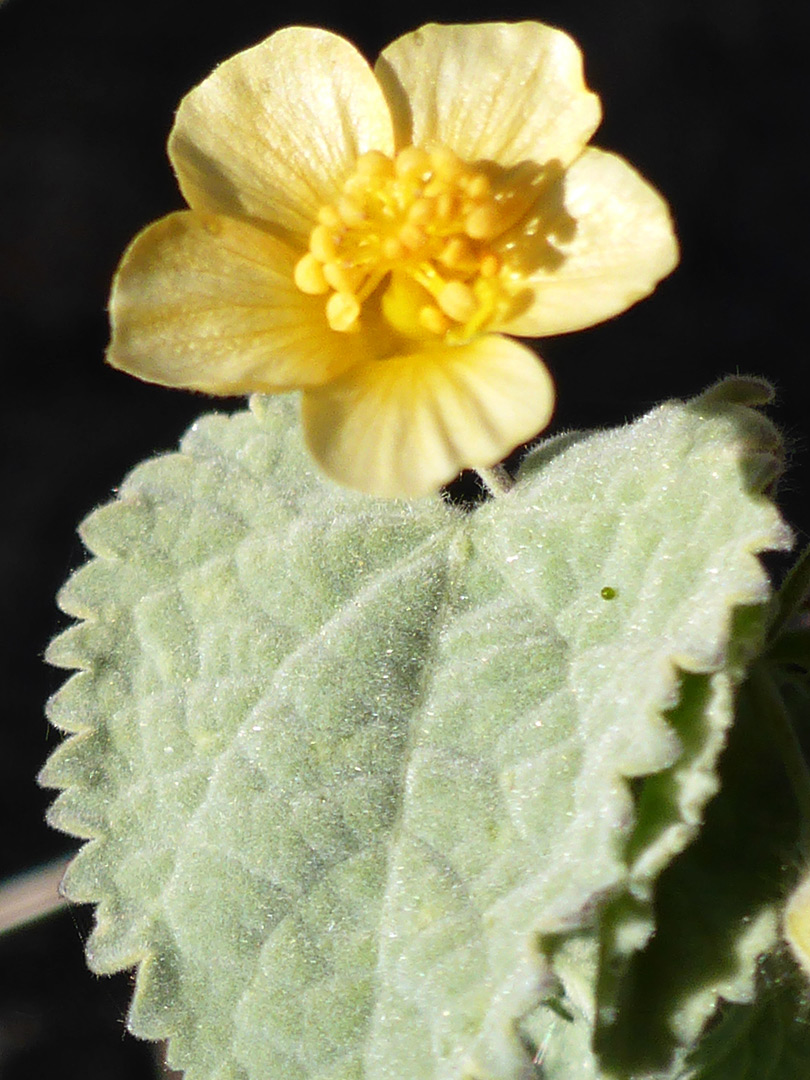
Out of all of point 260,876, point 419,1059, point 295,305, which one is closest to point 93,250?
point 295,305

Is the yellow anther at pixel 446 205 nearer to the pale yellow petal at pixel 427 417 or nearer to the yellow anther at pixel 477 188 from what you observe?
the yellow anther at pixel 477 188

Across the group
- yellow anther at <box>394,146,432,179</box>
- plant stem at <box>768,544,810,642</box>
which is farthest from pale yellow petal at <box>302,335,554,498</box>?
plant stem at <box>768,544,810,642</box>

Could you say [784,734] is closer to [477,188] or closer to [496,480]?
[496,480]

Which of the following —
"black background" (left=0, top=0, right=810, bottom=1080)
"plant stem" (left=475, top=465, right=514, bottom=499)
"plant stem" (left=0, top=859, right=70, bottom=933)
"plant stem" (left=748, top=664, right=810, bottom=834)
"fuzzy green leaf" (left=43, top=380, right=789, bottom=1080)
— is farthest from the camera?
"black background" (left=0, top=0, right=810, bottom=1080)

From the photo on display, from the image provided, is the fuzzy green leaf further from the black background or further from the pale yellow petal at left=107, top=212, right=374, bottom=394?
the black background

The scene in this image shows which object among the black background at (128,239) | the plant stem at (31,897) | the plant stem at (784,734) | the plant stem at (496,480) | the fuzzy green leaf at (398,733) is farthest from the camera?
the black background at (128,239)

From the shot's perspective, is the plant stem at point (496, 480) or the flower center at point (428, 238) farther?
the plant stem at point (496, 480)

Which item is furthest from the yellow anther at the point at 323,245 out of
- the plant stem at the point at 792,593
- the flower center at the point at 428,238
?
the plant stem at the point at 792,593

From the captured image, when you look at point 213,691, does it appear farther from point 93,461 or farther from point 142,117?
point 142,117
